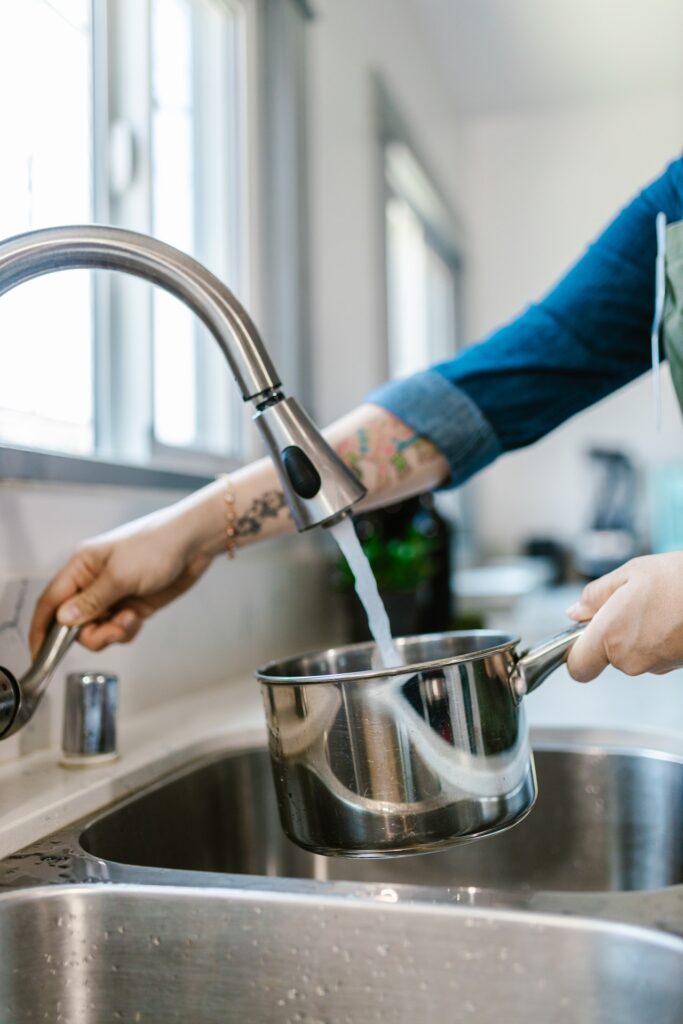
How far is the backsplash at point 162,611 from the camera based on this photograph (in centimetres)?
84

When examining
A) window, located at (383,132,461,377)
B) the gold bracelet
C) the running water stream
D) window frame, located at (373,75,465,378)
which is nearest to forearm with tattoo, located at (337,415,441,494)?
the gold bracelet

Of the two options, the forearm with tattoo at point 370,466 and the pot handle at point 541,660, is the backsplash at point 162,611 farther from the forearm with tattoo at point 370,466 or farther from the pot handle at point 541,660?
the pot handle at point 541,660

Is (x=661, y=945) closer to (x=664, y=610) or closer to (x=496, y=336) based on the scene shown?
(x=664, y=610)

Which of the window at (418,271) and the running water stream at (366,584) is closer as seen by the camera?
the running water stream at (366,584)

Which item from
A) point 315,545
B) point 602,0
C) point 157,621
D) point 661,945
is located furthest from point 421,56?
point 661,945

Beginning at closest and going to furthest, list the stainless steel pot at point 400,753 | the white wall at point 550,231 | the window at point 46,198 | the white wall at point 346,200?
the stainless steel pot at point 400,753, the window at point 46,198, the white wall at point 346,200, the white wall at point 550,231

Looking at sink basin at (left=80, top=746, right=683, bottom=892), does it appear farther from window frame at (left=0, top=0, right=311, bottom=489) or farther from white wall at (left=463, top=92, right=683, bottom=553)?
white wall at (left=463, top=92, right=683, bottom=553)

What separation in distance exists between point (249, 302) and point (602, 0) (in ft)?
6.70

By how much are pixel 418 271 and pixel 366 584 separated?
2873 mm

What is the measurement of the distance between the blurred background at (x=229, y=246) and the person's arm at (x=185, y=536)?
6cm

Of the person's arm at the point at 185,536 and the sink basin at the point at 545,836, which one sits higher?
the person's arm at the point at 185,536

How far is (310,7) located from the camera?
5.63 feet

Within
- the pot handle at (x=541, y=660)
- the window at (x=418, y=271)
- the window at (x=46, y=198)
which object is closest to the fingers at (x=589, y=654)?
the pot handle at (x=541, y=660)

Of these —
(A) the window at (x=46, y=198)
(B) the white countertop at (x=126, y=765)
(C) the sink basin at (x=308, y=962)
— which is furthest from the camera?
(A) the window at (x=46, y=198)
